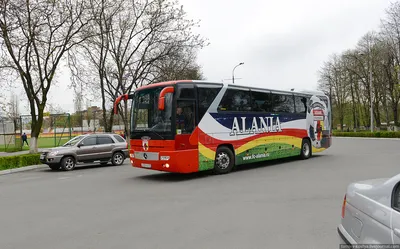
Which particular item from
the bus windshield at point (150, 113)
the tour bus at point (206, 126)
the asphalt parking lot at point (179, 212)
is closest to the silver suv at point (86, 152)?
→ the asphalt parking lot at point (179, 212)

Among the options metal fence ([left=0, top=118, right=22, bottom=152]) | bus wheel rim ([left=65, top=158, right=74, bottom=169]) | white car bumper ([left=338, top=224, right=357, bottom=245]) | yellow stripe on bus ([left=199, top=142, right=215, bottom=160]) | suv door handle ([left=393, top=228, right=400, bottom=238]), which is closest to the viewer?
suv door handle ([left=393, top=228, right=400, bottom=238])

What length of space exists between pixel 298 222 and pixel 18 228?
4.91m

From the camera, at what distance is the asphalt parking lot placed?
5.24 m

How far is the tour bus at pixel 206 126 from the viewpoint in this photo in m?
11.2

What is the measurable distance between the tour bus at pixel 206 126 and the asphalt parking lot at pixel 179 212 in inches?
35.2

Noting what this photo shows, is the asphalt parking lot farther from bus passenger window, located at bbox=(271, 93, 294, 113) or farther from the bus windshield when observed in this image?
bus passenger window, located at bbox=(271, 93, 294, 113)

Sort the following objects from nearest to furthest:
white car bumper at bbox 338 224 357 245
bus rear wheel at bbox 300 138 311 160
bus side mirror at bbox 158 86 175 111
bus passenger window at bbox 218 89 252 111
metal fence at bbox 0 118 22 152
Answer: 1. white car bumper at bbox 338 224 357 245
2. bus side mirror at bbox 158 86 175 111
3. bus passenger window at bbox 218 89 252 111
4. bus rear wheel at bbox 300 138 311 160
5. metal fence at bbox 0 118 22 152

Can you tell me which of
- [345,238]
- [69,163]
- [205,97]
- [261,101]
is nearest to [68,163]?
[69,163]

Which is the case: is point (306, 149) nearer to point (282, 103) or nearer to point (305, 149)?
point (305, 149)

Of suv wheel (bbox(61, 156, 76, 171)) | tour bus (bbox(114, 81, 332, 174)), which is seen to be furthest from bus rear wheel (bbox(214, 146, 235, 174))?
suv wheel (bbox(61, 156, 76, 171))

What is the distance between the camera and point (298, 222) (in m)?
6.03

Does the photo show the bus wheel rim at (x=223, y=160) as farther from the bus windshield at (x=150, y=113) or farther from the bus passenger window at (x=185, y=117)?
the bus windshield at (x=150, y=113)

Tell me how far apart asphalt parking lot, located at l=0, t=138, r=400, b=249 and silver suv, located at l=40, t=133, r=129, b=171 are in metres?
4.50

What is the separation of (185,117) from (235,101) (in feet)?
8.78
